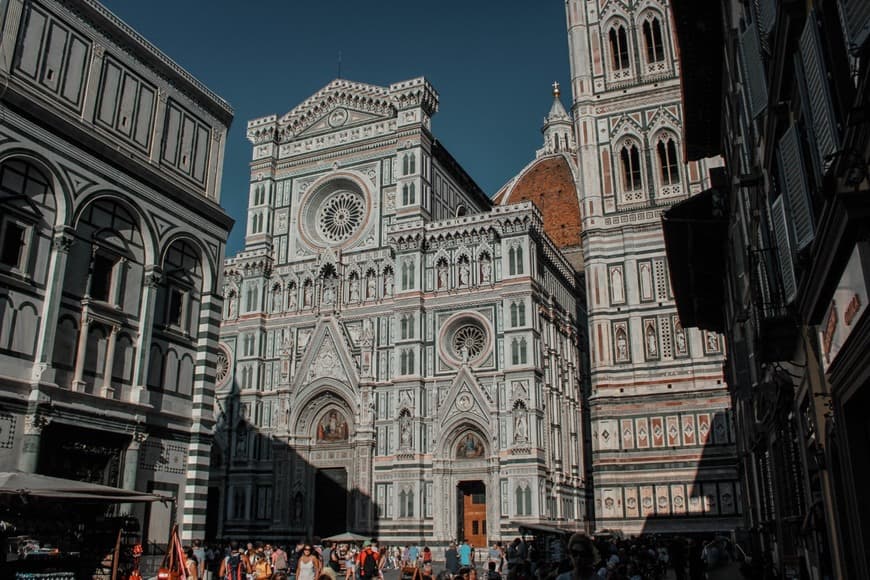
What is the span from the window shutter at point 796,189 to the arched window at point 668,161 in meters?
30.0

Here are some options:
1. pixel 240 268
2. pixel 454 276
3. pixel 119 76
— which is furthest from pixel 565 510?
pixel 119 76

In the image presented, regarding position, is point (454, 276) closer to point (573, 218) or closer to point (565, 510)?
point (565, 510)

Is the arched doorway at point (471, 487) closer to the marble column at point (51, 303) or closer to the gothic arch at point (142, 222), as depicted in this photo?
the gothic arch at point (142, 222)

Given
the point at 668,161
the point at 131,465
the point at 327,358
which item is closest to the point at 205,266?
the point at 131,465

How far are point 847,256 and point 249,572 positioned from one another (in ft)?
48.8

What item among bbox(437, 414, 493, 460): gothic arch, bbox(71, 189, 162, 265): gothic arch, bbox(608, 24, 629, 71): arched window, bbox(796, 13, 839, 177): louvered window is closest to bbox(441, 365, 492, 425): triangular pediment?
bbox(437, 414, 493, 460): gothic arch

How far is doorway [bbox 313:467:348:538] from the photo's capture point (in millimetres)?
37125

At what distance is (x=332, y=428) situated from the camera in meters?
38.8

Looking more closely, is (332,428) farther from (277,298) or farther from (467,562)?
(467,562)

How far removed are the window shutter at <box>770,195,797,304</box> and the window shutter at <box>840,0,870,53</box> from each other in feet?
12.5

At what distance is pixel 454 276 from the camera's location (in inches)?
1492

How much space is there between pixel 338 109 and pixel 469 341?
16559 millimetres

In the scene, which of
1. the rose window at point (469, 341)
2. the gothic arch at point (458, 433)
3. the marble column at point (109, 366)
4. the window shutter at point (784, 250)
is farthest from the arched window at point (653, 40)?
the window shutter at point (784, 250)

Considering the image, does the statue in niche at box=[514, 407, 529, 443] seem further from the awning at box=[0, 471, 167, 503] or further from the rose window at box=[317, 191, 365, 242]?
the awning at box=[0, 471, 167, 503]
